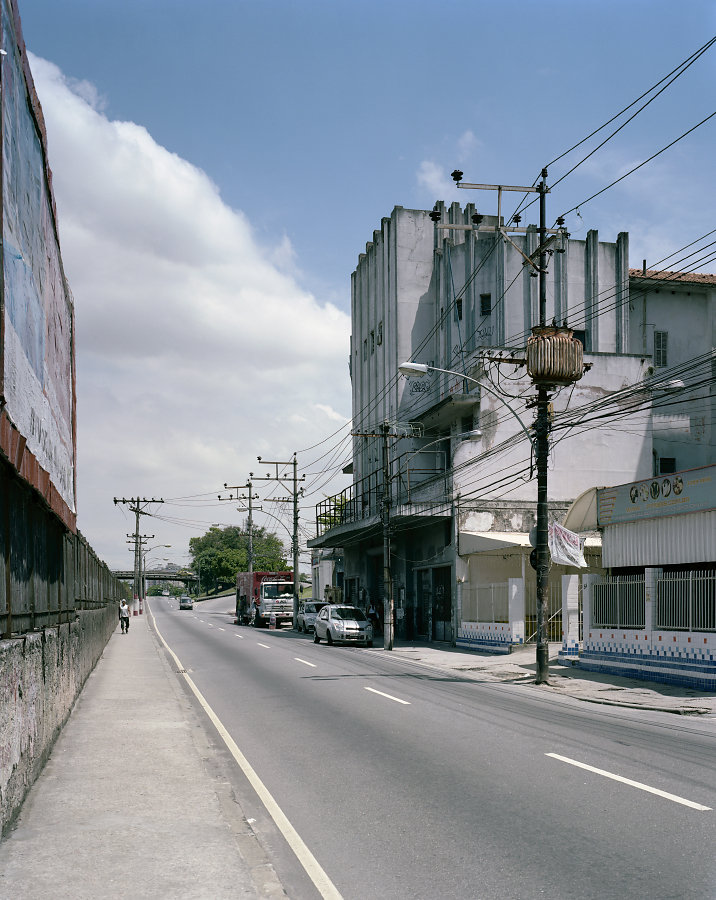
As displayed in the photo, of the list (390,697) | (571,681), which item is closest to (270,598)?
(571,681)

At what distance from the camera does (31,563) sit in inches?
379

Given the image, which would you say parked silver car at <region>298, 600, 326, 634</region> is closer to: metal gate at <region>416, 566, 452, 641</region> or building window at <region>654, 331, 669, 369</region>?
metal gate at <region>416, 566, 452, 641</region>

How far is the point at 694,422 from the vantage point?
134 feet

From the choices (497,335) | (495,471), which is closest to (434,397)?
(497,335)

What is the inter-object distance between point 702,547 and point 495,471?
15.5 meters

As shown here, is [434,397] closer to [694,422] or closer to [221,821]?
[694,422]

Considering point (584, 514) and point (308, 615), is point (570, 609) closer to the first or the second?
point (584, 514)

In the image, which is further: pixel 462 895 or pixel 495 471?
pixel 495 471

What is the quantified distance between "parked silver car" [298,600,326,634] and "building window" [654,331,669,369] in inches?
834

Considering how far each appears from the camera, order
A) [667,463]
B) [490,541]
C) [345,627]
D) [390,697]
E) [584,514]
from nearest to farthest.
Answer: [390,697] → [584,514] → [490,541] → [345,627] → [667,463]

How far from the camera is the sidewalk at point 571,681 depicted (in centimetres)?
1711

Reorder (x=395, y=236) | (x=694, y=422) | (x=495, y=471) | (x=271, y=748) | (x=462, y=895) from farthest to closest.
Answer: (x=395, y=236) < (x=694, y=422) < (x=495, y=471) < (x=271, y=748) < (x=462, y=895)

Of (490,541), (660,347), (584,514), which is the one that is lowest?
(490,541)

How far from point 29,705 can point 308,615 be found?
39464 mm
